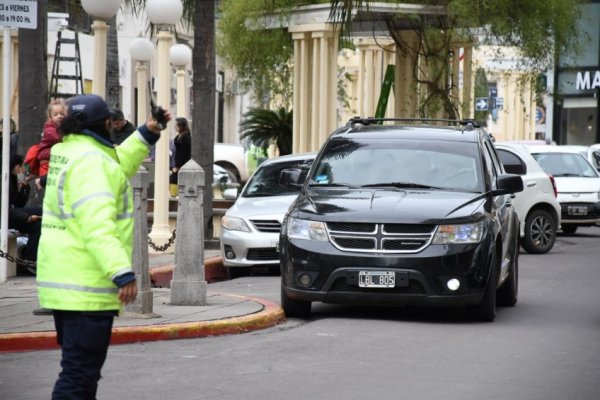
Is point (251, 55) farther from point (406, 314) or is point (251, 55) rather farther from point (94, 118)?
point (94, 118)

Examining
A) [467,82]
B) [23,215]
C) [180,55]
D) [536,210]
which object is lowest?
[536,210]

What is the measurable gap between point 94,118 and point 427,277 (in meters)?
5.74

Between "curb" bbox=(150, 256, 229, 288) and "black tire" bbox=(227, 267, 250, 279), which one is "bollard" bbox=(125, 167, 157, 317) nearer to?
"curb" bbox=(150, 256, 229, 288)

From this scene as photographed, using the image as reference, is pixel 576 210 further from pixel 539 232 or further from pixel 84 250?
pixel 84 250

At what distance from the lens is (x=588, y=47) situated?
170 feet

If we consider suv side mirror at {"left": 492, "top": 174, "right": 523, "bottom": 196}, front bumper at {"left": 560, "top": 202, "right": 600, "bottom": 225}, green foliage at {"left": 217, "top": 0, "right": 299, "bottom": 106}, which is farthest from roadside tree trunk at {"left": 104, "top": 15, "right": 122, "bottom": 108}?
suv side mirror at {"left": 492, "top": 174, "right": 523, "bottom": 196}

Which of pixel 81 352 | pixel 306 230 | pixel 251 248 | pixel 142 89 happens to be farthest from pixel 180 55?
pixel 81 352

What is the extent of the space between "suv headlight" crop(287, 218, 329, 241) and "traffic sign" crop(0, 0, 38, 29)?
3783 mm

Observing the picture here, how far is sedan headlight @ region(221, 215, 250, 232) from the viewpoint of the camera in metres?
18.1

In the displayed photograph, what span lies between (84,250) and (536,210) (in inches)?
665

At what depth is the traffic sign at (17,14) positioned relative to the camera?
1440 cm

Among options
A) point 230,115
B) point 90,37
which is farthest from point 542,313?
point 230,115

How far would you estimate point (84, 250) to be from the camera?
22.0ft

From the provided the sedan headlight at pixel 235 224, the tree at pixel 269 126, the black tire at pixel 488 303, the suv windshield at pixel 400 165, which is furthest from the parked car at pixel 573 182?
the black tire at pixel 488 303
